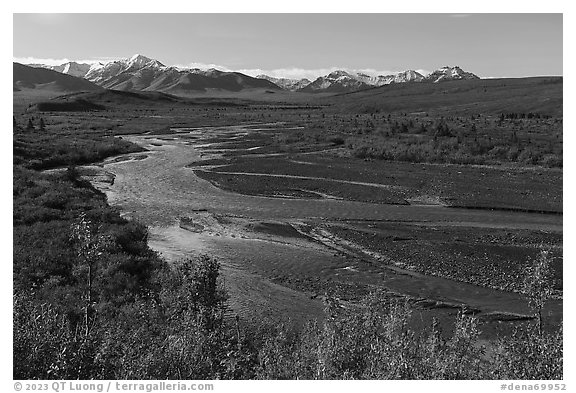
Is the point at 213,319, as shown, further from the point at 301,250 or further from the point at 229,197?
the point at 229,197

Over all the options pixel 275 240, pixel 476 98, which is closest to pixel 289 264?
pixel 275 240

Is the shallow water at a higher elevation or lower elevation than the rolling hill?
lower

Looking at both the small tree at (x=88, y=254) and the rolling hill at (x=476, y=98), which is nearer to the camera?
the small tree at (x=88, y=254)

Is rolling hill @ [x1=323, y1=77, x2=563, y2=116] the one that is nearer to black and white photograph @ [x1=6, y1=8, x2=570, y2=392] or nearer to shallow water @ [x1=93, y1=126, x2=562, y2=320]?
black and white photograph @ [x1=6, y1=8, x2=570, y2=392]

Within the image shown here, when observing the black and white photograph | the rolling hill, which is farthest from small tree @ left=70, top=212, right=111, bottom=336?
the rolling hill

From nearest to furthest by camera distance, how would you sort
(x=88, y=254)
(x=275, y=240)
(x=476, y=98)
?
(x=88, y=254) < (x=275, y=240) < (x=476, y=98)

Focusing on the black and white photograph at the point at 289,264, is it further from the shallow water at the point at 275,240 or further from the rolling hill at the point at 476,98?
the rolling hill at the point at 476,98

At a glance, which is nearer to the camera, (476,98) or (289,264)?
(289,264)

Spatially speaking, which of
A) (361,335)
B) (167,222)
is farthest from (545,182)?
(361,335)

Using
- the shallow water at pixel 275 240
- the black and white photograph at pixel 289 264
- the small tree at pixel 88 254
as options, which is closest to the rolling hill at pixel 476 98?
the black and white photograph at pixel 289 264

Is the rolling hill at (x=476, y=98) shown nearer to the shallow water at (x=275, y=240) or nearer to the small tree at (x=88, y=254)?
the shallow water at (x=275, y=240)

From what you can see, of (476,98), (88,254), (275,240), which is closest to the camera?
(88,254)

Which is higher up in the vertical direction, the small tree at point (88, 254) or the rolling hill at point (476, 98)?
the rolling hill at point (476, 98)

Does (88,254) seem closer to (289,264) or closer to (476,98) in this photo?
(289,264)
